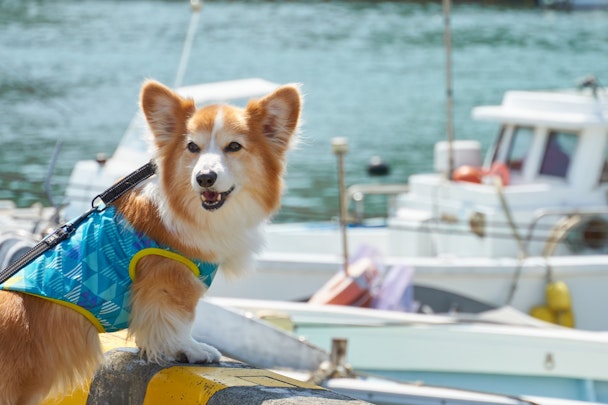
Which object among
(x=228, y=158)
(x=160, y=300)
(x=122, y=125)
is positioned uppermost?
(x=228, y=158)

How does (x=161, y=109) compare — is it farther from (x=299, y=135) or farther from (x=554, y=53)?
(x=554, y=53)

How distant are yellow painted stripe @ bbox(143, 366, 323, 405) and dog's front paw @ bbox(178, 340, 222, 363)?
6cm

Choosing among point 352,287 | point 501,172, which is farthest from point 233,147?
point 501,172

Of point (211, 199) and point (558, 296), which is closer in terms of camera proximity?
point (211, 199)

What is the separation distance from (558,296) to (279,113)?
234 inches

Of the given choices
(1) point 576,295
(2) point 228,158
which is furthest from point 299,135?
(1) point 576,295

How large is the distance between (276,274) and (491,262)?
1.94m

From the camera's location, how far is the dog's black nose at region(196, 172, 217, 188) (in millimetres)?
3395

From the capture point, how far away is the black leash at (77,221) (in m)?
3.53

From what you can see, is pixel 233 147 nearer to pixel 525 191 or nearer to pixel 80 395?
pixel 80 395

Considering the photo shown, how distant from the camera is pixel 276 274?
9078mm

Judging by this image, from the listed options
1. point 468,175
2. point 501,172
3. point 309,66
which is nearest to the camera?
point 501,172

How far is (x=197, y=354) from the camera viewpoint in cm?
374

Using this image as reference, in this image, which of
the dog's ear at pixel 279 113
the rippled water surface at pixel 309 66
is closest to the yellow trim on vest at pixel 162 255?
the dog's ear at pixel 279 113
